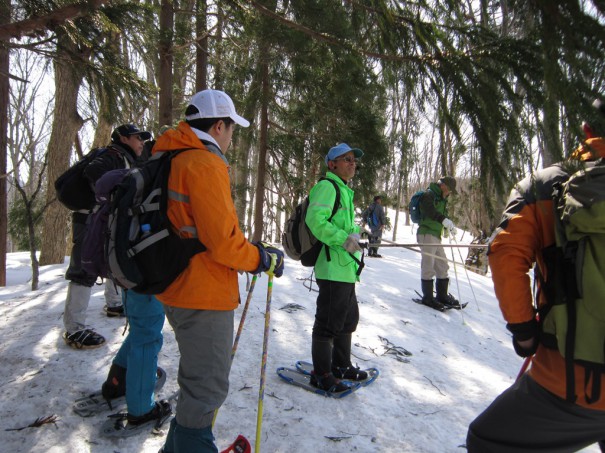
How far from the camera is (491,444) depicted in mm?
1588

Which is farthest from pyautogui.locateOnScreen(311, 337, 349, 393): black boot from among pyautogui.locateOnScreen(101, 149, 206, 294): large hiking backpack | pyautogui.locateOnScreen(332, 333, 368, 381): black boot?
pyautogui.locateOnScreen(101, 149, 206, 294): large hiking backpack

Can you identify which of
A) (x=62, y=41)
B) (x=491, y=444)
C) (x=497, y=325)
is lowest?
(x=497, y=325)

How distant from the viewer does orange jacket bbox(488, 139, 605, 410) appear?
1601 millimetres

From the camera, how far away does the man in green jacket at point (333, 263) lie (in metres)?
2.98

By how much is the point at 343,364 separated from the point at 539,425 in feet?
6.99

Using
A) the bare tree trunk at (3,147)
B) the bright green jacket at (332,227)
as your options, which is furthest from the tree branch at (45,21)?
the bare tree trunk at (3,147)

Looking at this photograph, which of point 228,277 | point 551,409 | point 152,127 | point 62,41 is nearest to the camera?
point 551,409

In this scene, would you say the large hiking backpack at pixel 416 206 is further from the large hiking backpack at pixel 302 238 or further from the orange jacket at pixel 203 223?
the orange jacket at pixel 203 223

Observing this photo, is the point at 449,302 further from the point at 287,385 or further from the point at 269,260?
the point at 269,260

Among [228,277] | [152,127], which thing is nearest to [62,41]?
[228,277]

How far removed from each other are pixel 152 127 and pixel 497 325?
9424 mm

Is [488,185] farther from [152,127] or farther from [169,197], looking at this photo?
[152,127]

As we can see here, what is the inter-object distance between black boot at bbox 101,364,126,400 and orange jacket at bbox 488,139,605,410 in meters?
2.50

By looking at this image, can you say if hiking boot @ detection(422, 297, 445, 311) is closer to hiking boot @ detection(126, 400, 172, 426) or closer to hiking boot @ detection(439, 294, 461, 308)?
hiking boot @ detection(439, 294, 461, 308)
